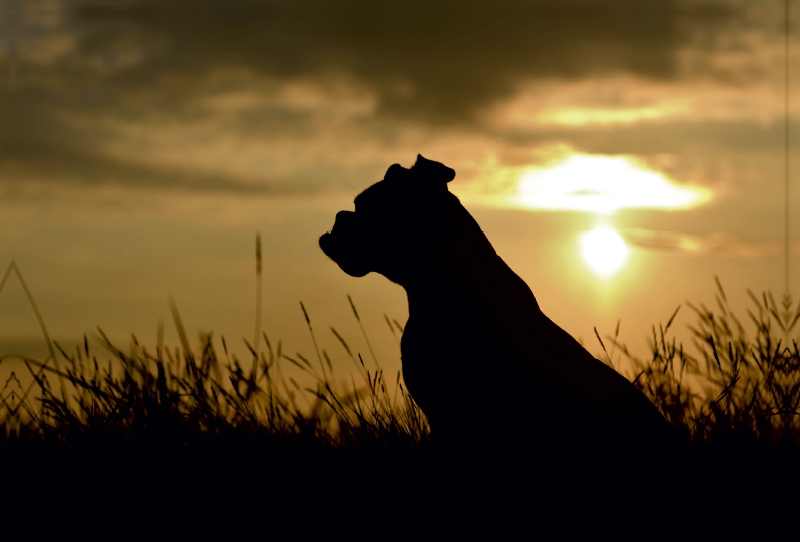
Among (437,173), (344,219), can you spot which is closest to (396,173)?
(437,173)

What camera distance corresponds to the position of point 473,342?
431 centimetres

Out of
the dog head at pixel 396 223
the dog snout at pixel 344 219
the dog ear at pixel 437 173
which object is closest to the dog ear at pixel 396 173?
the dog head at pixel 396 223

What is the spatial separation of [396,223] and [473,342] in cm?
106

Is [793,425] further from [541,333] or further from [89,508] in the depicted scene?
[89,508]

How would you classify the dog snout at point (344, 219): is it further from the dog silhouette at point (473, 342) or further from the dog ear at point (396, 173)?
the dog ear at point (396, 173)

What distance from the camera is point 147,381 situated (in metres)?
4.29

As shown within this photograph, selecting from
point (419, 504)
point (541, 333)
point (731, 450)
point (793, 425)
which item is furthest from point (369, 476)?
point (793, 425)

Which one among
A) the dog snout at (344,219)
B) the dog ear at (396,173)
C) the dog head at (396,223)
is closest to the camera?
the dog head at (396,223)

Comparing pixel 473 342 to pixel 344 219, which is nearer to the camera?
pixel 473 342

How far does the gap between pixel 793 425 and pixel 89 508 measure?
3.63 m

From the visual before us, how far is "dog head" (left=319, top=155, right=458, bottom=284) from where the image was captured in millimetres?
4895

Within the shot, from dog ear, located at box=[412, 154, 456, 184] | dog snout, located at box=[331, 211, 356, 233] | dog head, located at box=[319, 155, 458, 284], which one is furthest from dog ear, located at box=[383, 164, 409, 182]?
dog snout, located at box=[331, 211, 356, 233]

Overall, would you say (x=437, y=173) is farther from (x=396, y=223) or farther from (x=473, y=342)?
(x=473, y=342)

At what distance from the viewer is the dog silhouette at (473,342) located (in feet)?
13.0
